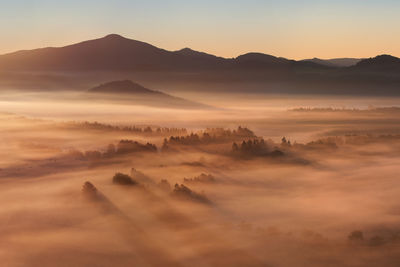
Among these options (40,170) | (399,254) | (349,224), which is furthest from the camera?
(40,170)

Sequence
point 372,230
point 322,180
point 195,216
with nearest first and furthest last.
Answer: point 372,230
point 195,216
point 322,180

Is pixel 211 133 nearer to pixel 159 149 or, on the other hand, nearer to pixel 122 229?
pixel 159 149

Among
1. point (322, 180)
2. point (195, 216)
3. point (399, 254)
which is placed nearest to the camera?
point (399, 254)

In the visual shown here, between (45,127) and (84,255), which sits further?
(45,127)

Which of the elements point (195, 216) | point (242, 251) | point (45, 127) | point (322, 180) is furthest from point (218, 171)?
point (45, 127)

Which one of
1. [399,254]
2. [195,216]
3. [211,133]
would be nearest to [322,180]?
[195,216]

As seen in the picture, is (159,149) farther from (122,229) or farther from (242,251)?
(242,251)
